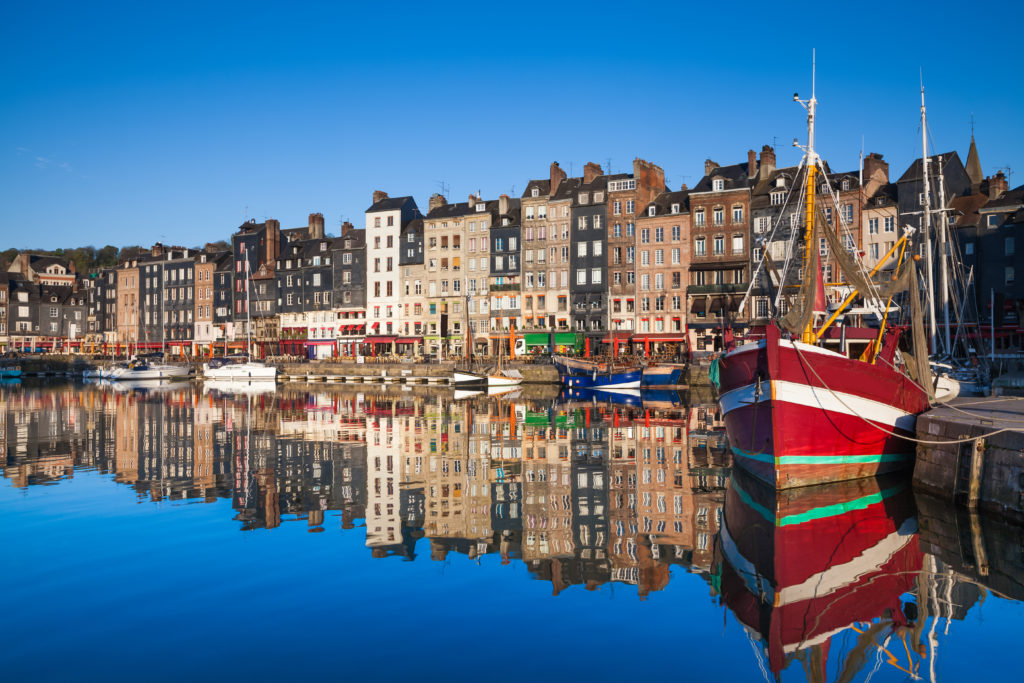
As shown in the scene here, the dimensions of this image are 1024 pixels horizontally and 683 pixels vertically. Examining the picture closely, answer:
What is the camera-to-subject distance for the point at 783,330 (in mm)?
20016

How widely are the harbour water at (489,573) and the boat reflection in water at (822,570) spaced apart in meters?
0.05

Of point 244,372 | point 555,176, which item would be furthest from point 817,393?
point 244,372

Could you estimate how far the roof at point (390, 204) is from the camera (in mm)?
92625

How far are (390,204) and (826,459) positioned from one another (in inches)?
3122

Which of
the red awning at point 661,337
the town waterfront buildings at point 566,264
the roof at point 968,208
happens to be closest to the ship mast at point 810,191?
the town waterfront buildings at point 566,264

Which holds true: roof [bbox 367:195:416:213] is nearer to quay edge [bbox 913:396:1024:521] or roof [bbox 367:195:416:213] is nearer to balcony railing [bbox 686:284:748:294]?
balcony railing [bbox 686:284:748:294]

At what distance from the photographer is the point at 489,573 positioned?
43.7 ft

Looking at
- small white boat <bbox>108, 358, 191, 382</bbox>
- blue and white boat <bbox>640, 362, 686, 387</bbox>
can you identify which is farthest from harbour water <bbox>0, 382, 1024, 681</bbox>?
small white boat <bbox>108, 358, 191, 382</bbox>

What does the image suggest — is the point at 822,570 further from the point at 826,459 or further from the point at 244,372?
the point at 244,372

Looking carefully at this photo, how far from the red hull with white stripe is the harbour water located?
31.2 inches

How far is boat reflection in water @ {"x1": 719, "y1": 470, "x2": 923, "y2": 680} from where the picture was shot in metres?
10.4

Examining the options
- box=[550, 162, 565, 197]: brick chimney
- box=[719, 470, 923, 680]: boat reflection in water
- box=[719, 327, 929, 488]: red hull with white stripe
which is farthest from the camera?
box=[550, 162, 565, 197]: brick chimney

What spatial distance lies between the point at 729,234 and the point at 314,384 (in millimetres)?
41691

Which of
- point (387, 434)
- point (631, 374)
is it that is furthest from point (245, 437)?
point (631, 374)
